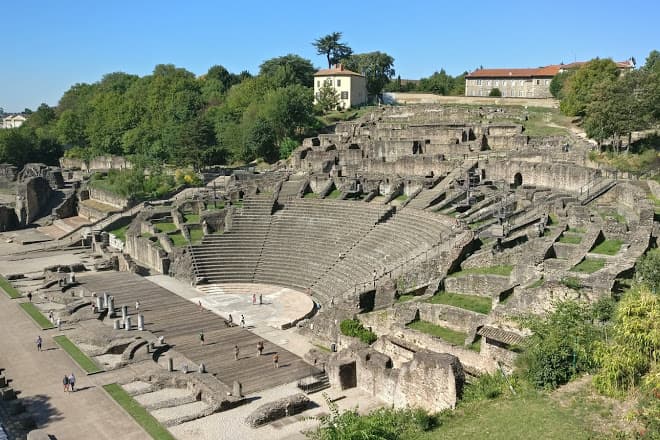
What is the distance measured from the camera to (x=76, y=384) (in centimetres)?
2203

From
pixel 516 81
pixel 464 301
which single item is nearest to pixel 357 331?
pixel 464 301

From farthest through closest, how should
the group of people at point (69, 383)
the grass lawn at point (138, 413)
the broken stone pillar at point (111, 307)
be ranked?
the broken stone pillar at point (111, 307)
the group of people at point (69, 383)
the grass lawn at point (138, 413)

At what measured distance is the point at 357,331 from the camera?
2411 cm

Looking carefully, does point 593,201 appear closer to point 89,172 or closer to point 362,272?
point 362,272

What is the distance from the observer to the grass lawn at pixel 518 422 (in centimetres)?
1238

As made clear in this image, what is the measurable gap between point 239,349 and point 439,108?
4395 centimetres

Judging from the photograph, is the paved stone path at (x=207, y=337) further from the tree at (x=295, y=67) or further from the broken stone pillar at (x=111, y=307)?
the tree at (x=295, y=67)

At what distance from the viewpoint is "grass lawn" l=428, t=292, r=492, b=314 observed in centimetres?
2258

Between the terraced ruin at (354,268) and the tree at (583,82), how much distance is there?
3.74m

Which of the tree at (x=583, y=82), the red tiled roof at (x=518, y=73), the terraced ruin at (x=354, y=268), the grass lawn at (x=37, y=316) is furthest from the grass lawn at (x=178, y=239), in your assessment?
the red tiled roof at (x=518, y=73)

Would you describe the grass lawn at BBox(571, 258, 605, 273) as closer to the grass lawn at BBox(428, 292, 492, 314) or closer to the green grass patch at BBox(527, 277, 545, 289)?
the green grass patch at BBox(527, 277, 545, 289)

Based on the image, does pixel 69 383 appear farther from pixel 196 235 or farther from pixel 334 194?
pixel 334 194

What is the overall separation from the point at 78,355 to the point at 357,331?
38.7ft

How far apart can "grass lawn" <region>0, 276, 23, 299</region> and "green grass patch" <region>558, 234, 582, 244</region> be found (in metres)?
29.3
